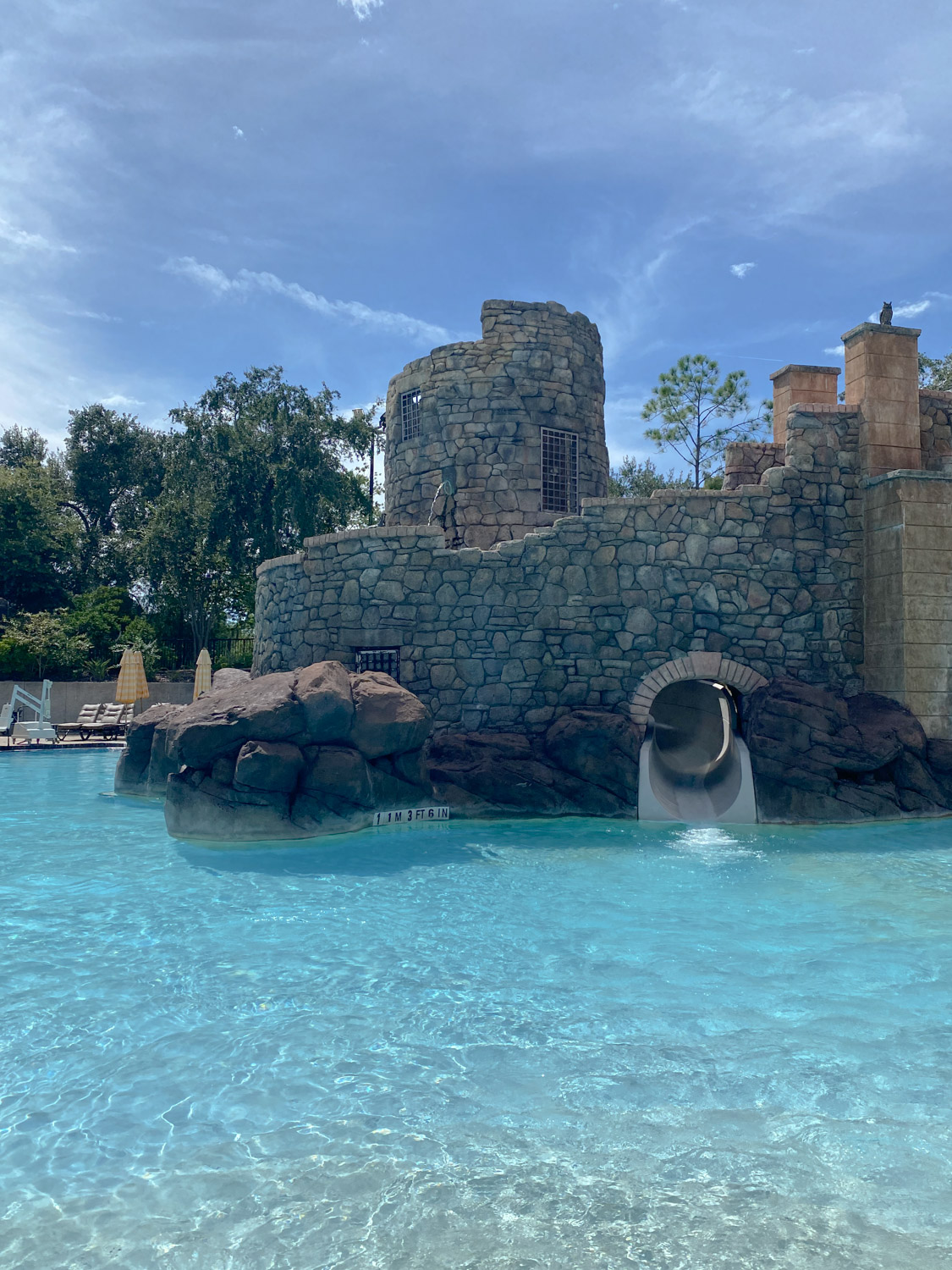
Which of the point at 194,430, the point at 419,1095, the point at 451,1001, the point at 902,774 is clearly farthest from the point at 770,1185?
the point at 194,430

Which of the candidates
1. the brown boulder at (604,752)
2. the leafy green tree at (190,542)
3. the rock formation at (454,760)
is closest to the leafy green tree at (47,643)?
the leafy green tree at (190,542)

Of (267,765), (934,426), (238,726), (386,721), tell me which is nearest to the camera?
(267,765)

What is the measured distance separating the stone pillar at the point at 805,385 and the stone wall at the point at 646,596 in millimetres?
1305

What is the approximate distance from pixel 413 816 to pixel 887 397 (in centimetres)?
988

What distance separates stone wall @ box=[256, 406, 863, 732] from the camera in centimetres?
1396

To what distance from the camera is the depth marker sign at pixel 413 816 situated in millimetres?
12312

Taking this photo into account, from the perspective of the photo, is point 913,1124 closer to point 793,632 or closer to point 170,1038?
point 170,1038

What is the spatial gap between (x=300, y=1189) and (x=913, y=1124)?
3040mm

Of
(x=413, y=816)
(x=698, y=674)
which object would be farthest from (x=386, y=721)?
(x=698, y=674)

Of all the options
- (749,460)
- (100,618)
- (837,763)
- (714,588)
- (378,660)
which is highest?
(749,460)

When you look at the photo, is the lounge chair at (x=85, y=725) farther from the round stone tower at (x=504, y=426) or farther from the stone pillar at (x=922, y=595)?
the stone pillar at (x=922, y=595)

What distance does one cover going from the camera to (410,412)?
781 inches

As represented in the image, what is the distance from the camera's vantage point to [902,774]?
13008 millimetres

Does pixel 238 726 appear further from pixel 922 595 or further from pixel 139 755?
pixel 922 595
